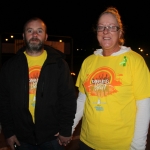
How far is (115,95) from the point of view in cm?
211

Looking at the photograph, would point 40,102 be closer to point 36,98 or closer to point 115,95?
point 36,98

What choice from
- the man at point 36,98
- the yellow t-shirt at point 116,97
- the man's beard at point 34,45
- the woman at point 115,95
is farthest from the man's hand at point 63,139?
the man's beard at point 34,45

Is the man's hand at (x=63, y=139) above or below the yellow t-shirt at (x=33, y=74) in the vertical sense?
below

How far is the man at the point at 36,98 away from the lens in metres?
2.65

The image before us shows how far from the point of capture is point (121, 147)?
215 centimetres

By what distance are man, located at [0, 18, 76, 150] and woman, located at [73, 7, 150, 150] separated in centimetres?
39

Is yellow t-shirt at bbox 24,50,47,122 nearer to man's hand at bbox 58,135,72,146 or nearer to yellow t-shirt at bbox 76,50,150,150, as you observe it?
man's hand at bbox 58,135,72,146

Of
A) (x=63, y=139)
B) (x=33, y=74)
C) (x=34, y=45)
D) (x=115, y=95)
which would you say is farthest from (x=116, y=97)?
(x=34, y=45)

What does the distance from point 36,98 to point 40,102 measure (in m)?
0.07

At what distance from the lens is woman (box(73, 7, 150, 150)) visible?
2.03 metres

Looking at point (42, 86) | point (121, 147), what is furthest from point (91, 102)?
point (42, 86)

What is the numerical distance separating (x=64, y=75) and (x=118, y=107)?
852 mm

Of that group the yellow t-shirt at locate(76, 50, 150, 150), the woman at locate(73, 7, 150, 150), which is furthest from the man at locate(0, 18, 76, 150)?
the yellow t-shirt at locate(76, 50, 150, 150)

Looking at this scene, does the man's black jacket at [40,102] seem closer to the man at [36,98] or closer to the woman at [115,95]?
the man at [36,98]
